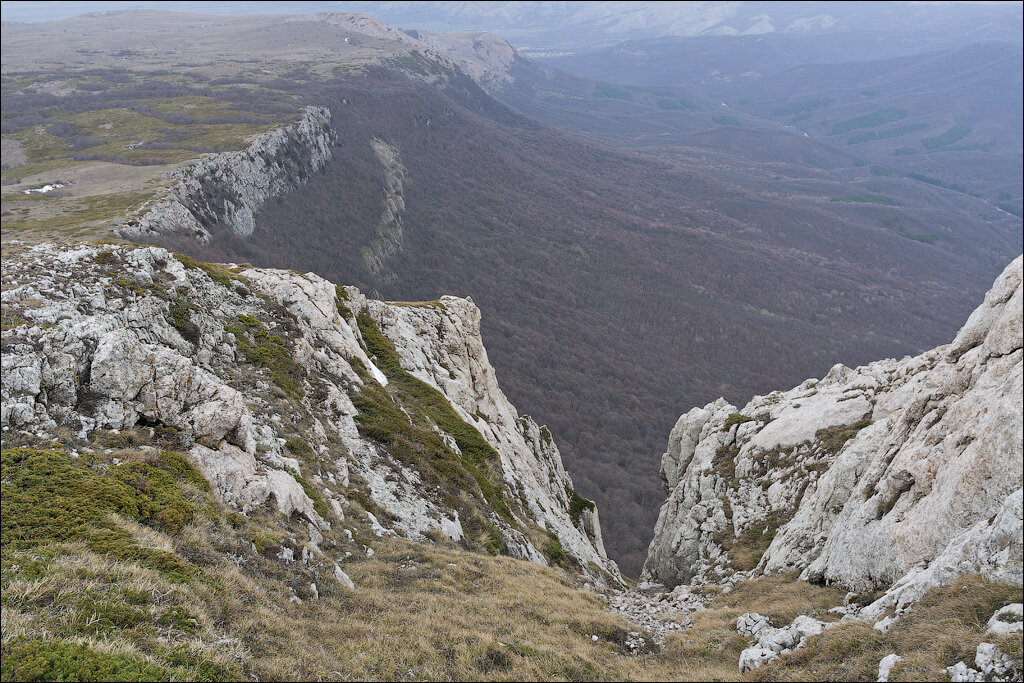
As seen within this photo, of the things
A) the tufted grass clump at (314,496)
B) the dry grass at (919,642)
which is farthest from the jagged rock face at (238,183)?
the dry grass at (919,642)

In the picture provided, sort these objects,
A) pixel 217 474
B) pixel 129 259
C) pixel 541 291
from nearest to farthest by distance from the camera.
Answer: pixel 217 474 < pixel 129 259 < pixel 541 291

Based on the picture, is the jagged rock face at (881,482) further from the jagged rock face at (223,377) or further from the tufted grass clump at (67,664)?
the tufted grass clump at (67,664)

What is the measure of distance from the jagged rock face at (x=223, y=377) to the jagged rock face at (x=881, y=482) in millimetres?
9780

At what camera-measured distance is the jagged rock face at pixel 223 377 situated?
16109 millimetres

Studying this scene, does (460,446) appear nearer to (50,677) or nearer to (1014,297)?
(50,677)

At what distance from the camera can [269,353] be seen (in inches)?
989

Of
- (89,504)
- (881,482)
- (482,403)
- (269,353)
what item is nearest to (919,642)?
(881,482)

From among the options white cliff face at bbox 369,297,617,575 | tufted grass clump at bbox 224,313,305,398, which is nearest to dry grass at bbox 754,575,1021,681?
white cliff face at bbox 369,297,617,575

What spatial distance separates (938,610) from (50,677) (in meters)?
18.0

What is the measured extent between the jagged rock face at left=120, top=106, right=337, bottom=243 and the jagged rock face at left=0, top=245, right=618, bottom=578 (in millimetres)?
72485

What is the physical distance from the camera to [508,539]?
25688mm

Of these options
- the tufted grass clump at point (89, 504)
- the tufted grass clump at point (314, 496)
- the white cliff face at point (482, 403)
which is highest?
the tufted grass clump at point (89, 504)

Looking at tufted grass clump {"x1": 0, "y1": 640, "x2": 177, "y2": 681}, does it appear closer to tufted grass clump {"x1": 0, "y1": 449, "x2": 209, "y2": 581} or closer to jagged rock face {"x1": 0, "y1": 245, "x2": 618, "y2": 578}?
tufted grass clump {"x1": 0, "y1": 449, "x2": 209, "y2": 581}

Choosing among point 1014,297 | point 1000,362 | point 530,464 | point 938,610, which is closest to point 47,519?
point 938,610
